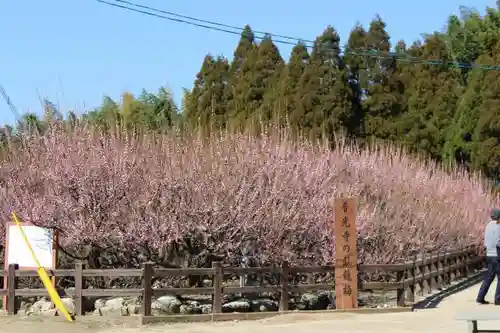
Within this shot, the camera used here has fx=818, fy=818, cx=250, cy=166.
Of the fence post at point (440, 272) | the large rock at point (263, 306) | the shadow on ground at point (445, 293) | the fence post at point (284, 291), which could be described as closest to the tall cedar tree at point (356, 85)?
the shadow on ground at point (445, 293)

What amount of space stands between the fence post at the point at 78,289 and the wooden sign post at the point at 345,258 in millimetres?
4789

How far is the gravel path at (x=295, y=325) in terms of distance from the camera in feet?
43.4

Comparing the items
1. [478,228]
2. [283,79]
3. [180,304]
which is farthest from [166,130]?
[283,79]

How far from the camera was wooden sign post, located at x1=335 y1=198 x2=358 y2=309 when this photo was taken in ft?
50.8

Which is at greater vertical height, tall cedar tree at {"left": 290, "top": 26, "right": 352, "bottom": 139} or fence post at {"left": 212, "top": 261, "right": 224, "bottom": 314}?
tall cedar tree at {"left": 290, "top": 26, "right": 352, "bottom": 139}

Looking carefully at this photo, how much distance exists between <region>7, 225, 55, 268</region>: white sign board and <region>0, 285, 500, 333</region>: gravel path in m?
1.58

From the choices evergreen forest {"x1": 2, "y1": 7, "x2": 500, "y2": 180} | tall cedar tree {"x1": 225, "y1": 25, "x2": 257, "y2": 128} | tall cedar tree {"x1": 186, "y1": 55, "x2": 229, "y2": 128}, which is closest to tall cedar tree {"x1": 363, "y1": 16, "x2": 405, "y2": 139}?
evergreen forest {"x1": 2, "y1": 7, "x2": 500, "y2": 180}

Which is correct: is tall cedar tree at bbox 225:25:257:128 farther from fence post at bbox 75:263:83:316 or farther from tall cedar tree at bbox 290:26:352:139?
fence post at bbox 75:263:83:316

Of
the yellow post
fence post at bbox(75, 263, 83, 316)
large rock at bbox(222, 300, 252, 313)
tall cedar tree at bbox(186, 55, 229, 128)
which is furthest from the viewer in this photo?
tall cedar tree at bbox(186, 55, 229, 128)

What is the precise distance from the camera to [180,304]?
1577 cm

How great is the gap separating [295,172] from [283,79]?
19648 mm

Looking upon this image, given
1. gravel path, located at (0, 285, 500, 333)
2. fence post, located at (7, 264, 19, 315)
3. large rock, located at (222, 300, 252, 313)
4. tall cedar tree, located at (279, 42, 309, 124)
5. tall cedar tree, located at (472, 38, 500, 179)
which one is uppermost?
tall cedar tree, located at (279, 42, 309, 124)

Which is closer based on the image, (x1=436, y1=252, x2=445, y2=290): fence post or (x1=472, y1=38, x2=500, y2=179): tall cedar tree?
(x1=436, y1=252, x2=445, y2=290): fence post

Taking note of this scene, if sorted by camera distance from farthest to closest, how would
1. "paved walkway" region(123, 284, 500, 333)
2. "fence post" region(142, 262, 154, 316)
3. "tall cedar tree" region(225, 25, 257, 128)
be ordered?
"tall cedar tree" region(225, 25, 257, 128) → "fence post" region(142, 262, 154, 316) → "paved walkway" region(123, 284, 500, 333)
